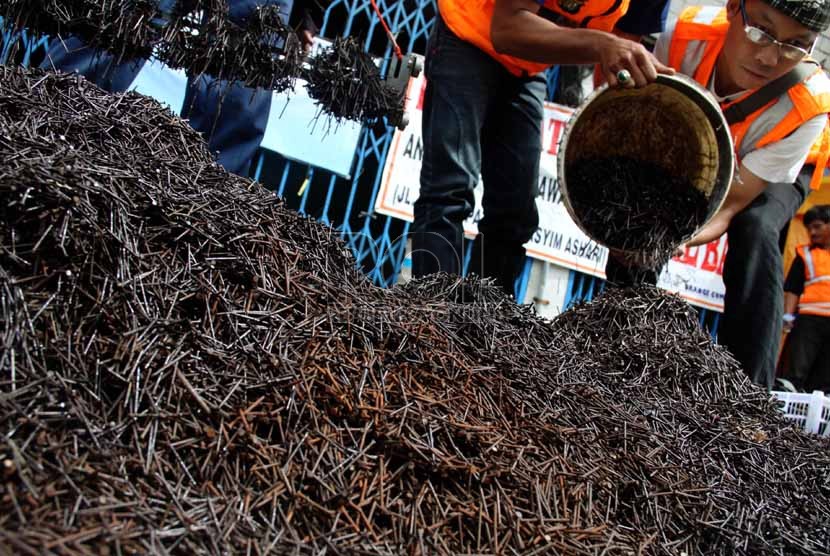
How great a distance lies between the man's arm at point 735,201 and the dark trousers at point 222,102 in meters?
2.64

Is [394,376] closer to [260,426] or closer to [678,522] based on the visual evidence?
[260,426]

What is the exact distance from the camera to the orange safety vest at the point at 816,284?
695cm

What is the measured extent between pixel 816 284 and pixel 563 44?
5527 millimetres

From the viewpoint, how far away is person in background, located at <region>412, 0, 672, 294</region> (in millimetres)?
2910

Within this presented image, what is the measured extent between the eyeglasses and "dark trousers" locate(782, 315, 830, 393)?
436 centimetres

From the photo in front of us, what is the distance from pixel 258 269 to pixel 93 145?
66cm

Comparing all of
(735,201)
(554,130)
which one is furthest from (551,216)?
(735,201)

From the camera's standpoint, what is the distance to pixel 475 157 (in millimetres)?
3197

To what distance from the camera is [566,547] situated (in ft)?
4.89

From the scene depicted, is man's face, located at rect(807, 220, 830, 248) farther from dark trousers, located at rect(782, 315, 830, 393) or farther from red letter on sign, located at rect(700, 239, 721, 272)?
red letter on sign, located at rect(700, 239, 721, 272)

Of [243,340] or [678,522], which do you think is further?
[678,522]

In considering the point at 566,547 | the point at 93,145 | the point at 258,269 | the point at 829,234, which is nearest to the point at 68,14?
the point at 93,145

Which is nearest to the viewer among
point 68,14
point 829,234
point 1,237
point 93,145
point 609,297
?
point 1,237

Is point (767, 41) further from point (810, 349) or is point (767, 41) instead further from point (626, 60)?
point (810, 349)
